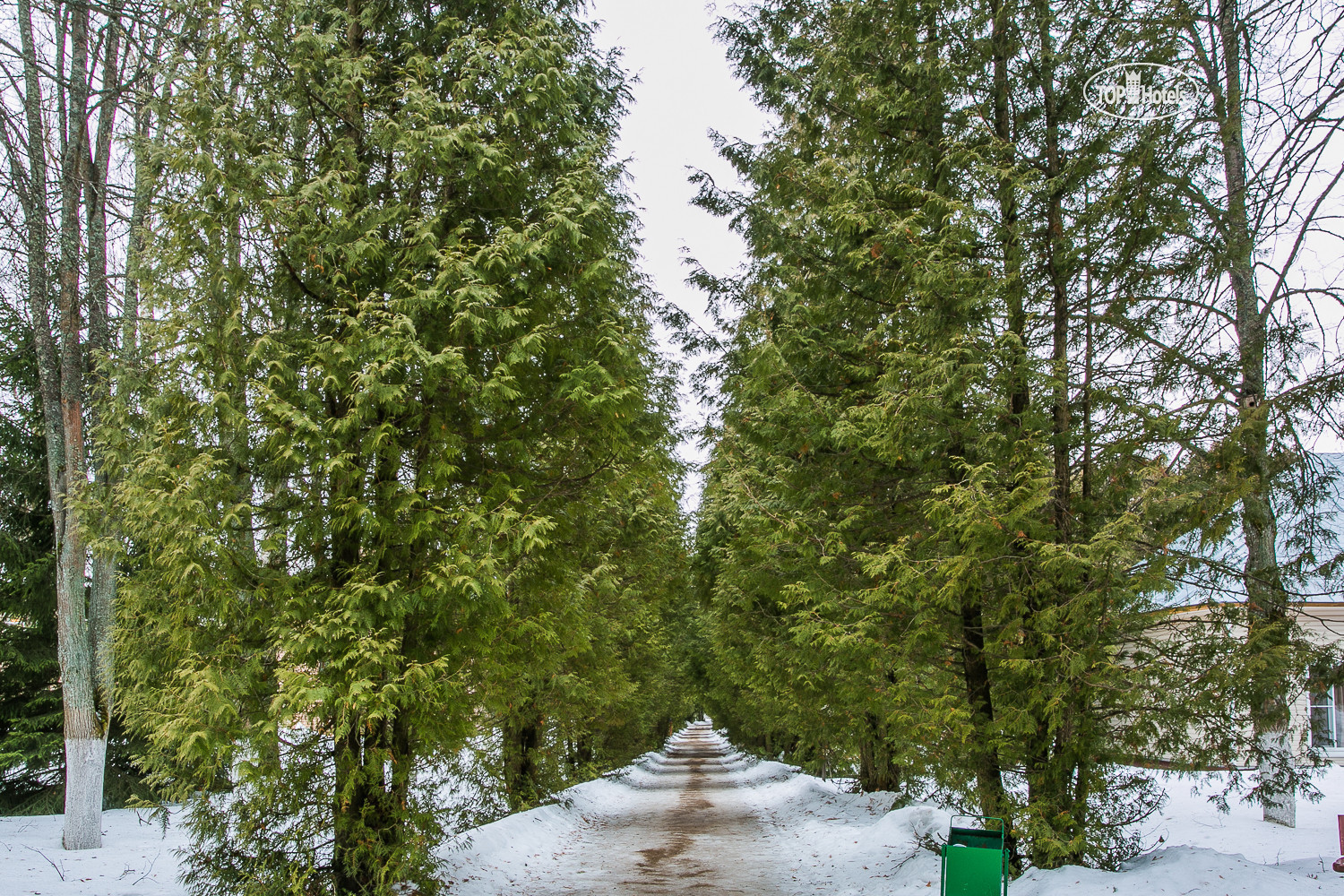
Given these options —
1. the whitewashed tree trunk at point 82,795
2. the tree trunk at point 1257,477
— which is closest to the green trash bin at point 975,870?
the tree trunk at point 1257,477

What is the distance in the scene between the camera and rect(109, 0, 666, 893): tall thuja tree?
217 inches

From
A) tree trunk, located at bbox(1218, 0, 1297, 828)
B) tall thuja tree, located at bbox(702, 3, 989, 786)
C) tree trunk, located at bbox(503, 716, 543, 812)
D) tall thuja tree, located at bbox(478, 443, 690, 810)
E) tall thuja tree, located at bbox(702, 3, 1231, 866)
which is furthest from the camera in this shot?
tree trunk, located at bbox(503, 716, 543, 812)

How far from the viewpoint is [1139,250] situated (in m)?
6.23

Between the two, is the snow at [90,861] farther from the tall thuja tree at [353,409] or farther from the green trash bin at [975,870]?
the green trash bin at [975,870]

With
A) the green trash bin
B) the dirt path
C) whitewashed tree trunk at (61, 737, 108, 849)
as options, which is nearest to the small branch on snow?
whitewashed tree trunk at (61, 737, 108, 849)

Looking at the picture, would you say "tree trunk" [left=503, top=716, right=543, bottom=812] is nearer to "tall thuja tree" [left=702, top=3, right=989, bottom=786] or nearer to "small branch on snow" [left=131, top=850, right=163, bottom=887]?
"small branch on snow" [left=131, top=850, right=163, bottom=887]

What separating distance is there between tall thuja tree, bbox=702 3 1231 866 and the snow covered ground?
0.90m

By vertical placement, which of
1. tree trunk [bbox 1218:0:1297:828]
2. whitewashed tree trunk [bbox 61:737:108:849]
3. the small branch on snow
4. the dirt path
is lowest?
the dirt path

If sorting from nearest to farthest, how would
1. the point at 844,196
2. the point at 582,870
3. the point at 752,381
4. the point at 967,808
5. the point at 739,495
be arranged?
the point at 967,808 < the point at 844,196 < the point at 752,381 < the point at 582,870 < the point at 739,495

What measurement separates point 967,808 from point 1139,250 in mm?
5070

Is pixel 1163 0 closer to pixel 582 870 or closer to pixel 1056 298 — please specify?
pixel 1056 298

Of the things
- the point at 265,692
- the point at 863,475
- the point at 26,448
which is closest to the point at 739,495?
the point at 863,475

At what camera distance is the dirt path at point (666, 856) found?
808 centimetres

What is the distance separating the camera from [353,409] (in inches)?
229
